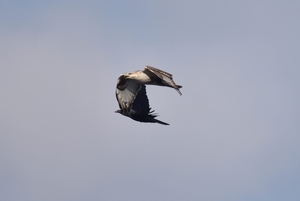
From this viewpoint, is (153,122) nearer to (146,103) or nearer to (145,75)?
(146,103)

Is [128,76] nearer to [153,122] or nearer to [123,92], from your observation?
[123,92]

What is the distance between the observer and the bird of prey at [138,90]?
5297cm

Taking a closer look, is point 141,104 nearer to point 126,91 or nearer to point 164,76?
point 126,91

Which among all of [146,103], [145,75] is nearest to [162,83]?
[145,75]

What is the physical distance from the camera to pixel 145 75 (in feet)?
179

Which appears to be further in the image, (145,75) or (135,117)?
(135,117)

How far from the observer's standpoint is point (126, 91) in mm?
56531

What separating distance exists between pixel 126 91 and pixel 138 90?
0.99 metres

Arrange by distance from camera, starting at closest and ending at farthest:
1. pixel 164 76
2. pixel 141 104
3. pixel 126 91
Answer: pixel 164 76, pixel 126 91, pixel 141 104

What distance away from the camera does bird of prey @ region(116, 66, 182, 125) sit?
53.0 m

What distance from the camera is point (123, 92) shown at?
56.5m

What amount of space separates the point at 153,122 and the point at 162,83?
717cm

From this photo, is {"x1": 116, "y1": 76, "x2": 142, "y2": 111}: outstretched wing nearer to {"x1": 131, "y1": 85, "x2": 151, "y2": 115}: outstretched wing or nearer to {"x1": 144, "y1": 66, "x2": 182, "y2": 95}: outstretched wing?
{"x1": 131, "y1": 85, "x2": 151, "y2": 115}: outstretched wing

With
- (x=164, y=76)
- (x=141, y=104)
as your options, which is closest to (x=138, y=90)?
(x=141, y=104)
